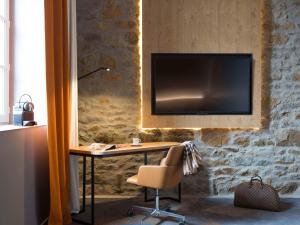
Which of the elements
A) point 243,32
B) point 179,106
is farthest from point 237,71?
point 179,106

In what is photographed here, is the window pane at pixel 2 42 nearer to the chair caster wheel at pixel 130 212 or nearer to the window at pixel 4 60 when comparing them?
the window at pixel 4 60

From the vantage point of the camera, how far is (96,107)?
181 inches

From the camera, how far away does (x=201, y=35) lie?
182 inches

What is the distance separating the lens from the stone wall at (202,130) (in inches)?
181

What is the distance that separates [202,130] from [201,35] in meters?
1.25

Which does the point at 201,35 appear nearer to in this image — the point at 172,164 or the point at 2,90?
the point at 172,164

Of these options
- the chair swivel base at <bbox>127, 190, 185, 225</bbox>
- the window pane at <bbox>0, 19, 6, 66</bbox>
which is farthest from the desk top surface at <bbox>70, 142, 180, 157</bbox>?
the window pane at <bbox>0, 19, 6, 66</bbox>

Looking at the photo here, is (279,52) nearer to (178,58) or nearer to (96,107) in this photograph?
(178,58)

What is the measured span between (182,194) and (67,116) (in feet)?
6.53

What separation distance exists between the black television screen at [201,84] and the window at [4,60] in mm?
A: 1864

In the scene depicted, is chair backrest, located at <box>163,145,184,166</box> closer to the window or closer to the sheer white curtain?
the sheer white curtain

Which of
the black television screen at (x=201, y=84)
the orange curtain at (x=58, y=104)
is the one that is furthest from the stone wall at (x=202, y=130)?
the orange curtain at (x=58, y=104)

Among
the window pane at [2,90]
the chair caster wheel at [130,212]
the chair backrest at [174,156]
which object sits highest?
the window pane at [2,90]

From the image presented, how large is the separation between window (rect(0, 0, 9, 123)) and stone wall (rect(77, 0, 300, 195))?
1308mm
